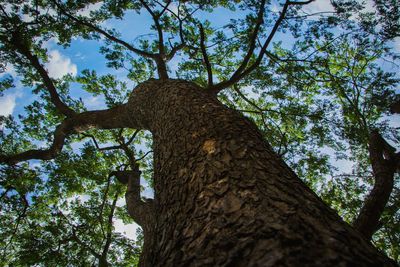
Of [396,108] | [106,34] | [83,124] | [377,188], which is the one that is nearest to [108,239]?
[83,124]

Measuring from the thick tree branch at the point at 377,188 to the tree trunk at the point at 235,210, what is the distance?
2.52 meters

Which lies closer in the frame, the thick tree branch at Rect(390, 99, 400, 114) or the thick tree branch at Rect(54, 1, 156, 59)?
the thick tree branch at Rect(390, 99, 400, 114)

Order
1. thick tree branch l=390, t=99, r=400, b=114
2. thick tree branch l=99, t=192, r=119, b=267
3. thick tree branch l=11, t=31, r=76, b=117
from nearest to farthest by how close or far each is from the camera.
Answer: thick tree branch l=390, t=99, r=400, b=114, thick tree branch l=99, t=192, r=119, b=267, thick tree branch l=11, t=31, r=76, b=117

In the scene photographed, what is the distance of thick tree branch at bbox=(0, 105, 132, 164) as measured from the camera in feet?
18.0

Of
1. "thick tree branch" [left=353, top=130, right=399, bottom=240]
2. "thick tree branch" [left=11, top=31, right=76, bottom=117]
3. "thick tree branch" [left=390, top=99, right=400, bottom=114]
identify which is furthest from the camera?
"thick tree branch" [left=11, top=31, right=76, bottom=117]

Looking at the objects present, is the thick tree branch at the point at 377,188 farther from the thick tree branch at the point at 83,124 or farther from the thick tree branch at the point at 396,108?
the thick tree branch at the point at 83,124

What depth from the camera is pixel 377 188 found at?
12.8 ft

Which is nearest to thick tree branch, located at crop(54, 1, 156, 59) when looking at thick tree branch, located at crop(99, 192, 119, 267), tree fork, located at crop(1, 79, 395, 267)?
thick tree branch, located at crop(99, 192, 119, 267)

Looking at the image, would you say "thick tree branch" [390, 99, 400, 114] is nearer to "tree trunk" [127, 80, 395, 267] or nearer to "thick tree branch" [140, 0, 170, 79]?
"tree trunk" [127, 80, 395, 267]

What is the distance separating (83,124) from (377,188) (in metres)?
5.72

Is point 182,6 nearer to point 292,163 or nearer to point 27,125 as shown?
point 292,163

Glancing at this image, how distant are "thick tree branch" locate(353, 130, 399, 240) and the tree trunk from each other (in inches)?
99.0

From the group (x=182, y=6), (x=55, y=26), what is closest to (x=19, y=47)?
(x=55, y=26)

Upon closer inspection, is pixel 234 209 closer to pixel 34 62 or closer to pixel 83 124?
pixel 83 124
